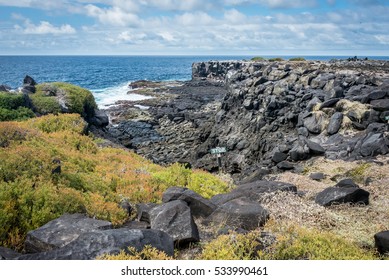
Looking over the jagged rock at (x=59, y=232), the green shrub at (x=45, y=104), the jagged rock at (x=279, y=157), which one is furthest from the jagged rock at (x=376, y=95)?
the jagged rock at (x=59, y=232)

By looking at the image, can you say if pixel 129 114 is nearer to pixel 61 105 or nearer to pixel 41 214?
Answer: pixel 61 105

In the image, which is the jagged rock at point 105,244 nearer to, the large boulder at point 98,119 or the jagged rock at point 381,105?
the jagged rock at point 381,105

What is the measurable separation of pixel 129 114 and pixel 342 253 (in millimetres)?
47629

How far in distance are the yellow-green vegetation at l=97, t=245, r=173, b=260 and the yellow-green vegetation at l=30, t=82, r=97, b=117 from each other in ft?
62.8

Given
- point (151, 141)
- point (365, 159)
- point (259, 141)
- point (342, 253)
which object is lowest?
point (151, 141)

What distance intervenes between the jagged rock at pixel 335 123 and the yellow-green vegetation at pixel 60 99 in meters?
16.7

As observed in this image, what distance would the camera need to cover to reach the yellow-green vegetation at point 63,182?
8.13 metres

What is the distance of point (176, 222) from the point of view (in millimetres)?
7852

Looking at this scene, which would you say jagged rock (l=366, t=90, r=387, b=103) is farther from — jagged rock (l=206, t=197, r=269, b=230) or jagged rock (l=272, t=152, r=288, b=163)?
jagged rock (l=206, t=197, r=269, b=230)

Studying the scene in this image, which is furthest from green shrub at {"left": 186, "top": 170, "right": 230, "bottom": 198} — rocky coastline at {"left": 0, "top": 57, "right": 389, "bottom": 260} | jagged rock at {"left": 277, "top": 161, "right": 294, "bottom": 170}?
Result: jagged rock at {"left": 277, "top": 161, "right": 294, "bottom": 170}

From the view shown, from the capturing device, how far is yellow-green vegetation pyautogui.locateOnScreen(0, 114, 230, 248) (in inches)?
320

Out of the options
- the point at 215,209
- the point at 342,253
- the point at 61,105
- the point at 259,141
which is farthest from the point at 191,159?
the point at 342,253

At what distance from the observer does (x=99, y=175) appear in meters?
12.6
